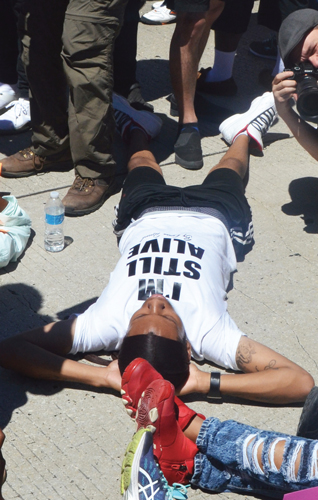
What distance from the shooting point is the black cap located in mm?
3270

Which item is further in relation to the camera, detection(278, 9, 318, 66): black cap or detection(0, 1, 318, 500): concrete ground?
detection(278, 9, 318, 66): black cap

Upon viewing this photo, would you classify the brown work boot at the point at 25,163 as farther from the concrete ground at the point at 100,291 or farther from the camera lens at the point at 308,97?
the camera lens at the point at 308,97

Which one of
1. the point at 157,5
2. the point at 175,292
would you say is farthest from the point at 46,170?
the point at 157,5

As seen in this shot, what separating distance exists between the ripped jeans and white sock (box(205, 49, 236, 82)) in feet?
11.2

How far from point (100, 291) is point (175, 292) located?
22.8 inches

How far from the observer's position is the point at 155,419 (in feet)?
7.06

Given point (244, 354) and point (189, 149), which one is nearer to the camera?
point (244, 354)

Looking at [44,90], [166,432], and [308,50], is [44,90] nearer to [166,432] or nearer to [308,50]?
[308,50]

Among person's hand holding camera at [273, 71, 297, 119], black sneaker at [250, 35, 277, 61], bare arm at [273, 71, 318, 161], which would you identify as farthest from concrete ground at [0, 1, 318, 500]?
black sneaker at [250, 35, 277, 61]

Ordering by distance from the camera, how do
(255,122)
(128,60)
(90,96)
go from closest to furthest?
(90,96) < (255,122) < (128,60)

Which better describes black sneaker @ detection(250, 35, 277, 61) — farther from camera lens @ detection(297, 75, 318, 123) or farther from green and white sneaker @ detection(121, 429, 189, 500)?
green and white sneaker @ detection(121, 429, 189, 500)

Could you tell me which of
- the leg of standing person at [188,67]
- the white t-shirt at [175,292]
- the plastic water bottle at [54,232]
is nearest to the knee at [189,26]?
the leg of standing person at [188,67]

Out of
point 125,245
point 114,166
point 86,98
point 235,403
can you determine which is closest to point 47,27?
point 86,98

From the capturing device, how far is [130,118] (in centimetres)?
438
